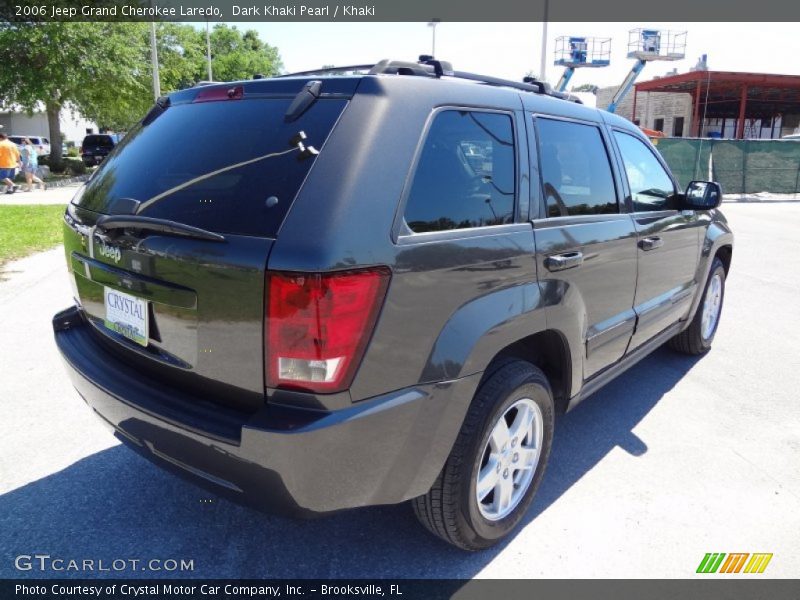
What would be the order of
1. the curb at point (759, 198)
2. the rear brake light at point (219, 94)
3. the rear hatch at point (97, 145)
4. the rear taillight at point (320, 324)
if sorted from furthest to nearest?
the rear hatch at point (97, 145), the curb at point (759, 198), the rear brake light at point (219, 94), the rear taillight at point (320, 324)

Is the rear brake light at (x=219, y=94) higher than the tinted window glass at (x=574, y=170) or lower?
higher

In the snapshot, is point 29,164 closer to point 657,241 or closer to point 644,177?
point 644,177

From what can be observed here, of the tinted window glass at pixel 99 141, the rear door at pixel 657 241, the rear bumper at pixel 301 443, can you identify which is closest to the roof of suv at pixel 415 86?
the rear door at pixel 657 241

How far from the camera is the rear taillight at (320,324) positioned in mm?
1859

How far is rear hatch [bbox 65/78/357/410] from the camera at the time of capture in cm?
198

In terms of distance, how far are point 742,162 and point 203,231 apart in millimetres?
24954

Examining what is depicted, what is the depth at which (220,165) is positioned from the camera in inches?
89.5

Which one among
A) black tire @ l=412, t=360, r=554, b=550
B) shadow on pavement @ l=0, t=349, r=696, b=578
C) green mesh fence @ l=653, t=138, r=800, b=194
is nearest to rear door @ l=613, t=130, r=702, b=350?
shadow on pavement @ l=0, t=349, r=696, b=578

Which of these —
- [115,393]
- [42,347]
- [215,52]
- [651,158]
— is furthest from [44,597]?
[215,52]

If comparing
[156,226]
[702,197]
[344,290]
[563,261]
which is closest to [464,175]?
[563,261]

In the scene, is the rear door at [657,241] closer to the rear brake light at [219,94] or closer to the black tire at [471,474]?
the black tire at [471,474]

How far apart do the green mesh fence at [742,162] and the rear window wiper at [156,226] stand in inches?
890

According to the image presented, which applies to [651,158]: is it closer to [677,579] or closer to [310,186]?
[677,579]

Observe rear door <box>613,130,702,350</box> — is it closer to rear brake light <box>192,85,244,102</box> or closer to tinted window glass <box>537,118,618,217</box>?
tinted window glass <box>537,118,618,217</box>
